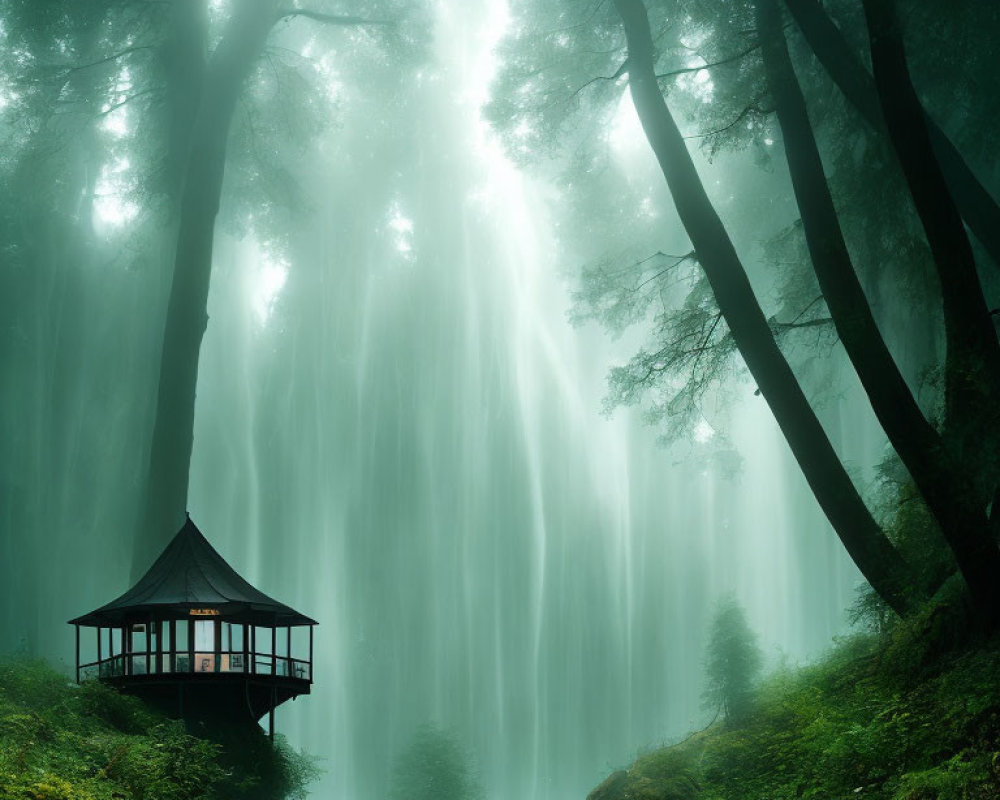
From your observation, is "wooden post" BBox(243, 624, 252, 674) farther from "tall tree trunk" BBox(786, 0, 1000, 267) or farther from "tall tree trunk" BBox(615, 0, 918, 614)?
"tall tree trunk" BBox(786, 0, 1000, 267)

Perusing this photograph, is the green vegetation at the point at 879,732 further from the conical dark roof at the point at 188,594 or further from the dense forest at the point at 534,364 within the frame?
the conical dark roof at the point at 188,594

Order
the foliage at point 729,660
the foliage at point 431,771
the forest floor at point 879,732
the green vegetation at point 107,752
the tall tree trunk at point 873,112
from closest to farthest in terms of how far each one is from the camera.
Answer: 1. the forest floor at point 879,732
2. the green vegetation at point 107,752
3. the tall tree trunk at point 873,112
4. the foliage at point 729,660
5. the foliage at point 431,771

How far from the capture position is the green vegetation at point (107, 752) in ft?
34.8

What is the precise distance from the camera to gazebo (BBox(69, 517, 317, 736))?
1778 cm

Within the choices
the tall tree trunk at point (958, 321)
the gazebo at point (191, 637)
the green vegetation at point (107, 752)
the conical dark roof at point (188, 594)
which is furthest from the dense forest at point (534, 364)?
the conical dark roof at point (188, 594)

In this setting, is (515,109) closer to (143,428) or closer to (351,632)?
(143,428)

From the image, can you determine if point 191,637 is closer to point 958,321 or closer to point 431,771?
point 958,321

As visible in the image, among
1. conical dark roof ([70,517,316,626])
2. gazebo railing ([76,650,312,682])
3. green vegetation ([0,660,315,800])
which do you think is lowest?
green vegetation ([0,660,315,800])

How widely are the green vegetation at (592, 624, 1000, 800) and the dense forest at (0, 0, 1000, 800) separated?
0.22 ft

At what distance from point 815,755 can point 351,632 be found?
53.0 metres

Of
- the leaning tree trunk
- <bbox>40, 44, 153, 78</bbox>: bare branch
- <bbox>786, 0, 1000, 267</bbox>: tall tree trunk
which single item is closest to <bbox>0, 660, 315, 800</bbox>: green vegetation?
the leaning tree trunk

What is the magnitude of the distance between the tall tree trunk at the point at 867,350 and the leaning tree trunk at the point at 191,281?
17091 millimetres

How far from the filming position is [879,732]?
31.9 ft

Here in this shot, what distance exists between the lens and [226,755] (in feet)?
59.8
